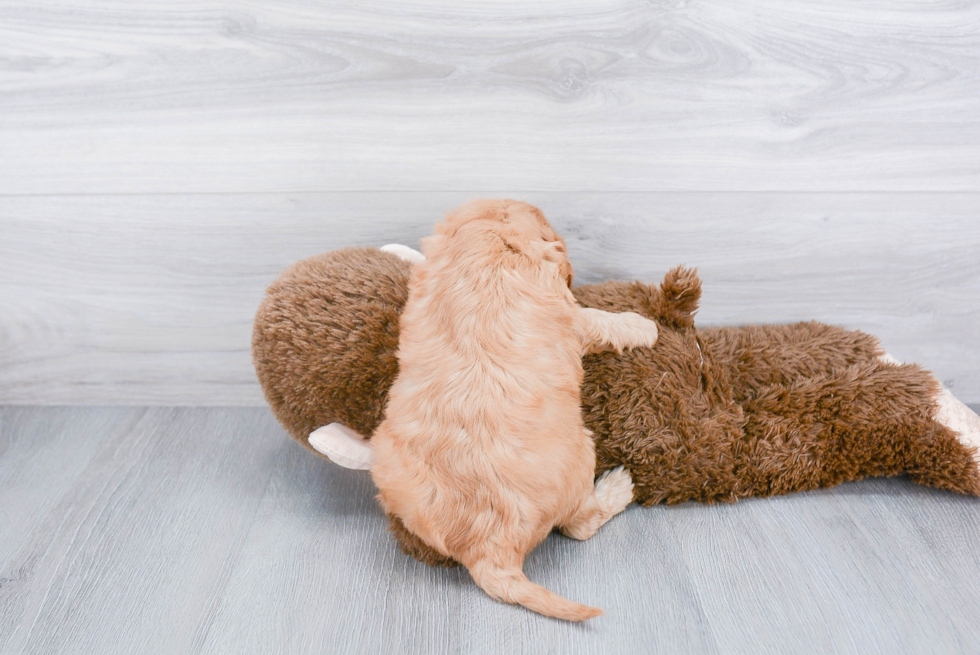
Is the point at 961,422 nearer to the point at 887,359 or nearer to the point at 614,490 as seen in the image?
the point at 887,359

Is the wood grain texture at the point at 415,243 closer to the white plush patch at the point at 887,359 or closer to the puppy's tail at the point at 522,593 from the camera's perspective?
Result: the white plush patch at the point at 887,359

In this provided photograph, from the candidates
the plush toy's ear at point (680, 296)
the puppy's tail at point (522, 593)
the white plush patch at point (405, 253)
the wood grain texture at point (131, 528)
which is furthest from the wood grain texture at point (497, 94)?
the puppy's tail at point (522, 593)

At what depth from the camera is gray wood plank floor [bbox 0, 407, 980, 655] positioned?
42.5 inches

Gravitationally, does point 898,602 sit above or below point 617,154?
below

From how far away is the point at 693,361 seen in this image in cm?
136

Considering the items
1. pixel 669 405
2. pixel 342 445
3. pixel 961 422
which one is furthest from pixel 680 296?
pixel 342 445

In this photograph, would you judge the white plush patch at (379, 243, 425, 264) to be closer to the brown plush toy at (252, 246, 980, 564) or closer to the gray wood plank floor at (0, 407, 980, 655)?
the brown plush toy at (252, 246, 980, 564)

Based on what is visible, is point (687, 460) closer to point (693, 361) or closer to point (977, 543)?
point (693, 361)

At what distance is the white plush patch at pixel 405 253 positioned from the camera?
1442 mm

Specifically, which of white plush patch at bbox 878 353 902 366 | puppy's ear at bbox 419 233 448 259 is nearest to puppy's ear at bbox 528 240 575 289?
puppy's ear at bbox 419 233 448 259

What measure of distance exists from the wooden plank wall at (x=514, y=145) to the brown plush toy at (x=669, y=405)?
0.82 ft

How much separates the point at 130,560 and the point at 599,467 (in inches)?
35.6

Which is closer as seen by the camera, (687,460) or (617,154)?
(687,460)

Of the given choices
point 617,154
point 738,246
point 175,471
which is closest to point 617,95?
point 617,154
